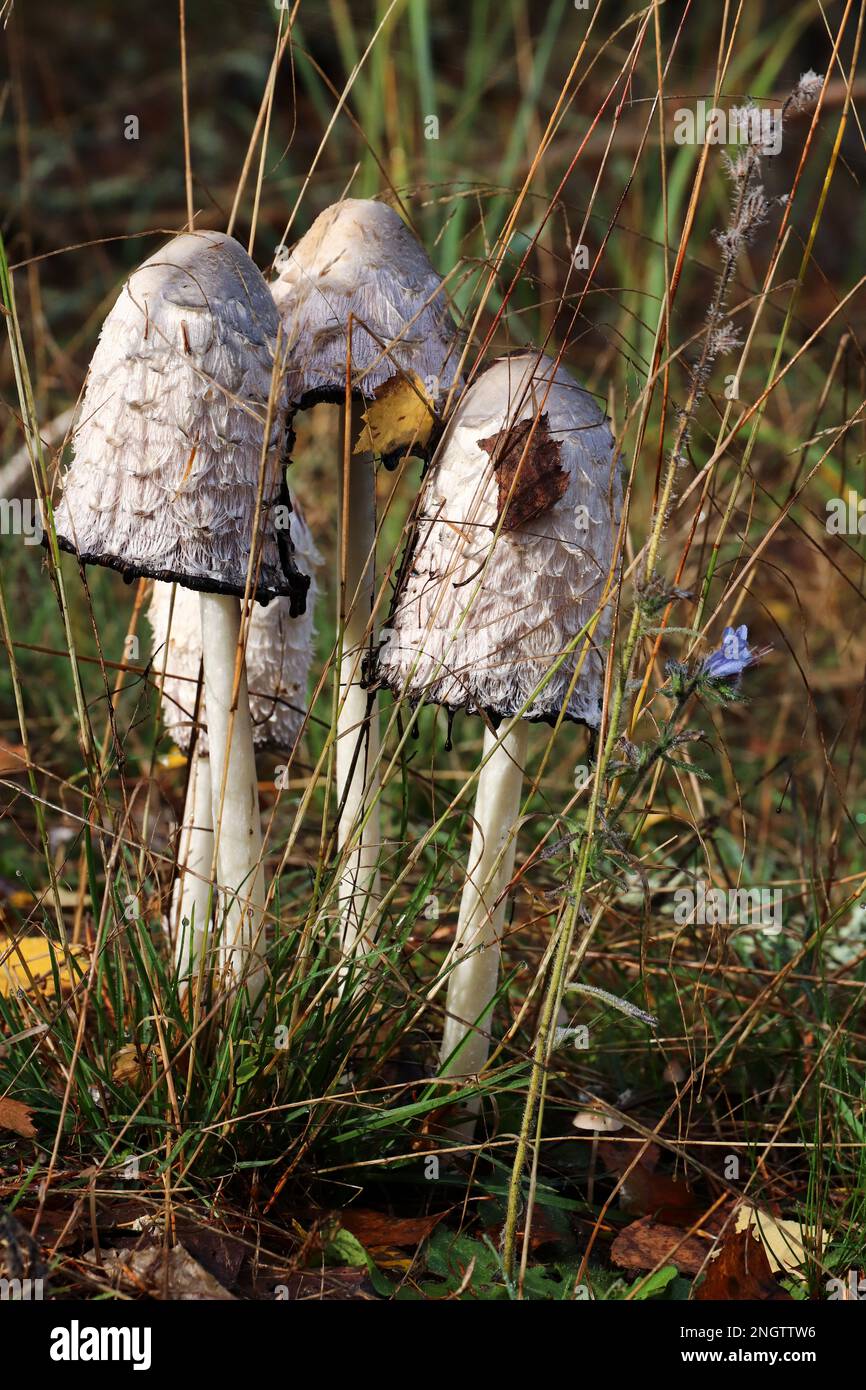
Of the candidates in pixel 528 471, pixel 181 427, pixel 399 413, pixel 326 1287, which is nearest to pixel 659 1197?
pixel 326 1287

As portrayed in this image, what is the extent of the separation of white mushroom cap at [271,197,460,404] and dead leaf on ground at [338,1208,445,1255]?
1.21m

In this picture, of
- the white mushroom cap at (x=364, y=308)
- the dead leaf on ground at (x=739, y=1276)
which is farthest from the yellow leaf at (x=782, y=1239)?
the white mushroom cap at (x=364, y=308)

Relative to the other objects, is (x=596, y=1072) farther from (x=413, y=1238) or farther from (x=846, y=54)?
(x=846, y=54)

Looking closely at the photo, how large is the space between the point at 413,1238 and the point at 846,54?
7.48 metres

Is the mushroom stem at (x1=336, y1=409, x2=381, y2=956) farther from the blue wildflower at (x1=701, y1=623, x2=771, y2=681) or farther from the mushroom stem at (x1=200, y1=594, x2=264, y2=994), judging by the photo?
the blue wildflower at (x1=701, y1=623, x2=771, y2=681)

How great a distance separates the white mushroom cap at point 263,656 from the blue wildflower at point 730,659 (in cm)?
99

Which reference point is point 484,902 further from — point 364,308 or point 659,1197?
point 364,308

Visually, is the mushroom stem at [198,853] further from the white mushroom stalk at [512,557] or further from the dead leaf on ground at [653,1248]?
the dead leaf on ground at [653,1248]

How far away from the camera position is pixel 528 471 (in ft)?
5.87

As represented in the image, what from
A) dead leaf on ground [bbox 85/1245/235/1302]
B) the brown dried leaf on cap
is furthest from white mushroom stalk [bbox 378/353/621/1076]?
dead leaf on ground [bbox 85/1245/235/1302]

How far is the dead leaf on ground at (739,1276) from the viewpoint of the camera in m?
1.84

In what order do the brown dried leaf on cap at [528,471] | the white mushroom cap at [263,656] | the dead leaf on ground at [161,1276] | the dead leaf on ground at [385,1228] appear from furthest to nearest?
1. the white mushroom cap at [263,656]
2. the dead leaf on ground at [385,1228]
3. the brown dried leaf on cap at [528,471]
4. the dead leaf on ground at [161,1276]

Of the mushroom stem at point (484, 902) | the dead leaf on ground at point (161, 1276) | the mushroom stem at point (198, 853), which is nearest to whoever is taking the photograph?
the dead leaf on ground at point (161, 1276)

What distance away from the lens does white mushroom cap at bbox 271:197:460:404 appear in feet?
6.38
